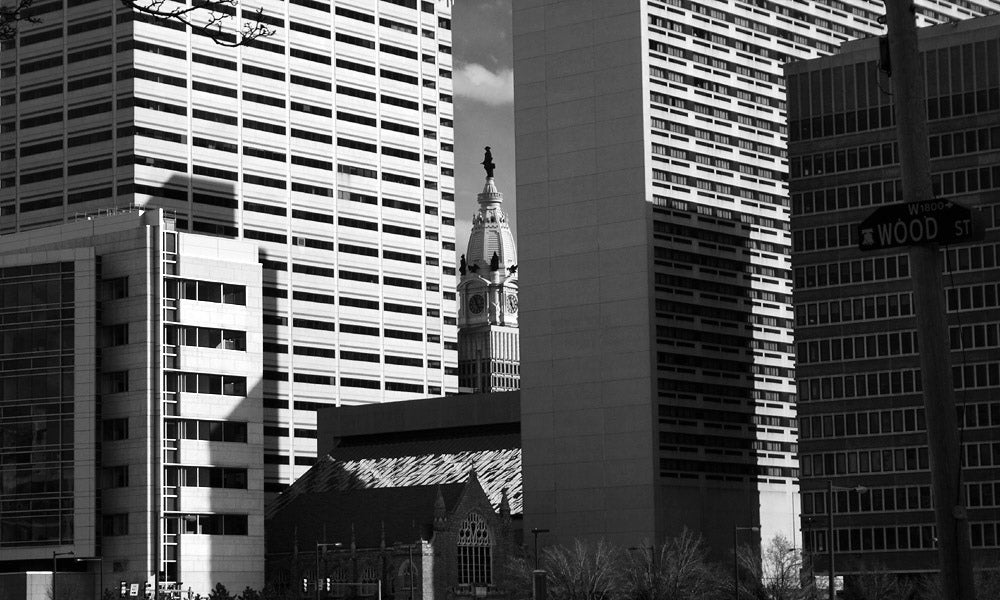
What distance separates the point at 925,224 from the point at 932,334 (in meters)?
1.18

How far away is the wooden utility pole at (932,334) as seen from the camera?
18.5m

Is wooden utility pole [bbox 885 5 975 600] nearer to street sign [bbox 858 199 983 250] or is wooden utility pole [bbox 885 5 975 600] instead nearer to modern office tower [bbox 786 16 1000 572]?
street sign [bbox 858 199 983 250]

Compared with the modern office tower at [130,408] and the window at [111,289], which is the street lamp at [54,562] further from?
the window at [111,289]

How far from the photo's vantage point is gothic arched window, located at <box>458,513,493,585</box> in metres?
183

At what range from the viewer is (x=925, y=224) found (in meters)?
18.5

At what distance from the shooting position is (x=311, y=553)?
190 meters

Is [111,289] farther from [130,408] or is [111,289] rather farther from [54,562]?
[54,562]

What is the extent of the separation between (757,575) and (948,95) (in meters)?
56.7

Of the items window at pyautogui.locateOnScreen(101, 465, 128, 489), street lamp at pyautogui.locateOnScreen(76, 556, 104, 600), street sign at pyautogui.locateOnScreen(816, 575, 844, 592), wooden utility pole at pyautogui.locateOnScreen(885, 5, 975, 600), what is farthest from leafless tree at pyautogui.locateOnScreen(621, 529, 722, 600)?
wooden utility pole at pyautogui.locateOnScreen(885, 5, 975, 600)

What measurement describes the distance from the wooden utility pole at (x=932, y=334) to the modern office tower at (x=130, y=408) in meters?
159

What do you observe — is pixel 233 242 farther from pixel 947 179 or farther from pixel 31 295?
pixel 947 179

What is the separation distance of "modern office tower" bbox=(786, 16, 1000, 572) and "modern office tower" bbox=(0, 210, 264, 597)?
62.0m

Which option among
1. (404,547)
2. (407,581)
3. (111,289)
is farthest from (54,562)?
(407,581)

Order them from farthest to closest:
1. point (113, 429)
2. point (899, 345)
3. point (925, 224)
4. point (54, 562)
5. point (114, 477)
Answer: point (899, 345)
point (113, 429)
point (114, 477)
point (54, 562)
point (925, 224)
